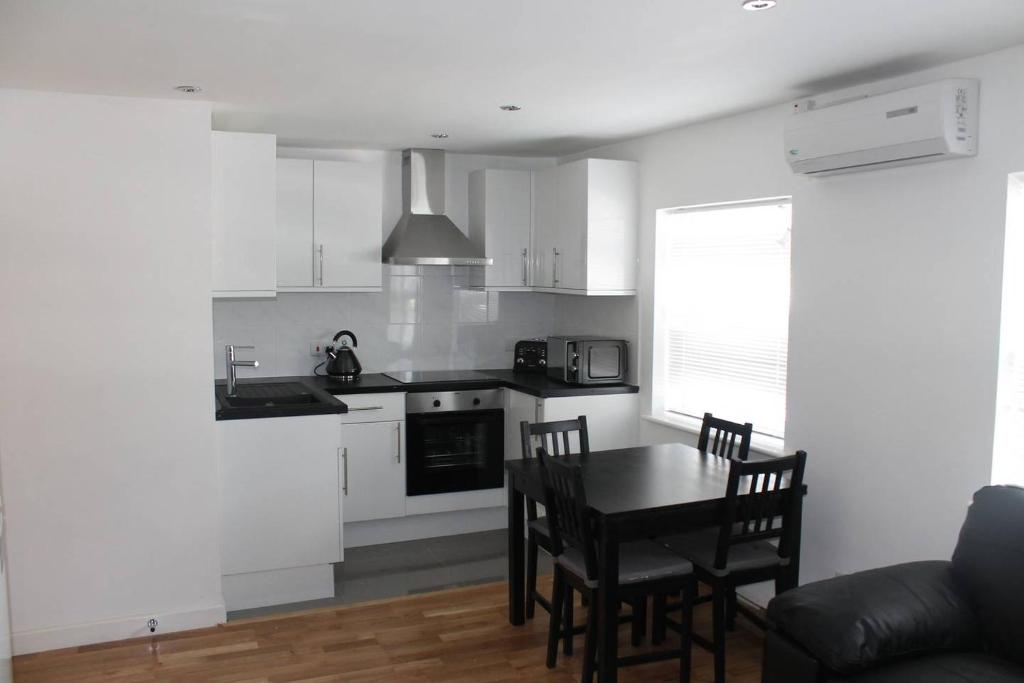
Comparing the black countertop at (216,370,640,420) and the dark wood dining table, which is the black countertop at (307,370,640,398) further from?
the dark wood dining table

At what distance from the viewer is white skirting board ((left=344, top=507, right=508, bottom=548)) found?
5.20 metres

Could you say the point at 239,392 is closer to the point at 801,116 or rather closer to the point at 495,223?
the point at 495,223

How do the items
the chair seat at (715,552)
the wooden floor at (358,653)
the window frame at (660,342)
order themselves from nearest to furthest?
1. the chair seat at (715,552)
2. the wooden floor at (358,653)
3. the window frame at (660,342)

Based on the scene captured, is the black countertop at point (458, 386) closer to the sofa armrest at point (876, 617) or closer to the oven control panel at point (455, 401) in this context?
the oven control panel at point (455, 401)

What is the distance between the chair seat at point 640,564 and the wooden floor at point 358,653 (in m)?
0.52

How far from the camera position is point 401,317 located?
5.77m

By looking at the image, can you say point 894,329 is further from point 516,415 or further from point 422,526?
point 422,526

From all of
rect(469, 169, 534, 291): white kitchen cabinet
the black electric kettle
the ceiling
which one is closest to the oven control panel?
the black electric kettle

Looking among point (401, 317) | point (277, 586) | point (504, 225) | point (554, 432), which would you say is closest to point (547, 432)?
point (554, 432)

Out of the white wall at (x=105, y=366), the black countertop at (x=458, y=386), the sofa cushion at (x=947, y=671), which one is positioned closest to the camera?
the sofa cushion at (x=947, y=671)

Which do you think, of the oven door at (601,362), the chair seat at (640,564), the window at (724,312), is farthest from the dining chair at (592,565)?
the oven door at (601,362)

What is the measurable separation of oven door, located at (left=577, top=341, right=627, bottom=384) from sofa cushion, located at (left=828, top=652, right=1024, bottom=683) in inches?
107

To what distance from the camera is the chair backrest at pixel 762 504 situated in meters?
3.15

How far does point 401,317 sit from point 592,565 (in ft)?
9.81
